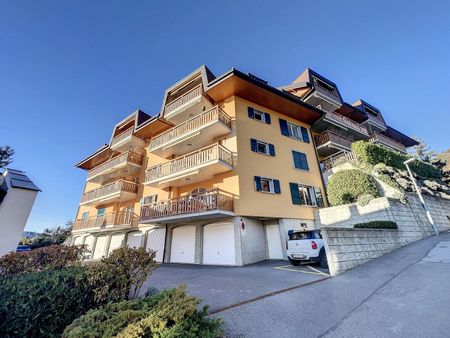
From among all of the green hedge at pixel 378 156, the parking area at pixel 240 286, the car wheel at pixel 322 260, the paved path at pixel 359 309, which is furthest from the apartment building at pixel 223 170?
the paved path at pixel 359 309

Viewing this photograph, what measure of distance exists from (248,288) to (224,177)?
8.14 m

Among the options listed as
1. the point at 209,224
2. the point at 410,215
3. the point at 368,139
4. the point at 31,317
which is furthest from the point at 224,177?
the point at 368,139

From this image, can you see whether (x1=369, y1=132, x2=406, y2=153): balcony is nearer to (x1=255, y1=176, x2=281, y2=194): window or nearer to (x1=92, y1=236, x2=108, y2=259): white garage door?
(x1=255, y1=176, x2=281, y2=194): window

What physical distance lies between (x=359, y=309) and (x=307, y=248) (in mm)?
5463

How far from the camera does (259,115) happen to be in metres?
17.0

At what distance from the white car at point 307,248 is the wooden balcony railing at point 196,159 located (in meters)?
6.13

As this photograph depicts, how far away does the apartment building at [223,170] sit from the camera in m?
13.2

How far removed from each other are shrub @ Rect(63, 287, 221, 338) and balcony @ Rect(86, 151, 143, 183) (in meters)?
18.4

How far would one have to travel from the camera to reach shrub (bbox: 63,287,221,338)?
9.62 feet

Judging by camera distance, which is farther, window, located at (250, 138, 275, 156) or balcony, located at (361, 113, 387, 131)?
balcony, located at (361, 113, 387, 131)

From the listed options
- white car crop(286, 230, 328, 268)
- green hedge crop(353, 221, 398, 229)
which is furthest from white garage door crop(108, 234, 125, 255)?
green hedge crop(353, 221, 398, 229)

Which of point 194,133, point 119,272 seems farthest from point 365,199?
point 119,272

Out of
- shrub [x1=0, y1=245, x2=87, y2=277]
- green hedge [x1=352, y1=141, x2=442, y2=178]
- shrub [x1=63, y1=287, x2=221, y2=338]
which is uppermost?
green hedge [x1=352, y1=141, x2=442, y2=178]

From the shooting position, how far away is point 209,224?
46.0ft
